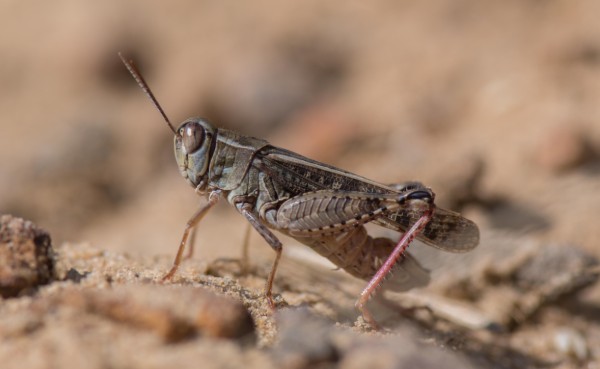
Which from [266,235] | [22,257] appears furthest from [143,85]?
[22,257]

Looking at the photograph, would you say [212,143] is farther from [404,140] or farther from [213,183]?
[404,140]

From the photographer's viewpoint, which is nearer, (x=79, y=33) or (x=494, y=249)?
(x=494, y=249)

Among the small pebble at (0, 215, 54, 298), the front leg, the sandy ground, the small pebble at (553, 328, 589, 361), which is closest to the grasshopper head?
the front leg

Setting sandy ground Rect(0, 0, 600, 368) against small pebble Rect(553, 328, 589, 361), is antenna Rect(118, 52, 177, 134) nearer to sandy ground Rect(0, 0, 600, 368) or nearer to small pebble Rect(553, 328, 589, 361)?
sandy ground Rect(0, 0, 600, 368)

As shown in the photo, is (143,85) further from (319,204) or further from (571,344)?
(571,344)

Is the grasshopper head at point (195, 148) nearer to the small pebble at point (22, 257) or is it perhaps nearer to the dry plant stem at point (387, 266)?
the dry plant stem at point (387, 266)

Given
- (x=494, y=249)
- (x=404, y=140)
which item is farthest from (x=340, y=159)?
(x=494, y=249)

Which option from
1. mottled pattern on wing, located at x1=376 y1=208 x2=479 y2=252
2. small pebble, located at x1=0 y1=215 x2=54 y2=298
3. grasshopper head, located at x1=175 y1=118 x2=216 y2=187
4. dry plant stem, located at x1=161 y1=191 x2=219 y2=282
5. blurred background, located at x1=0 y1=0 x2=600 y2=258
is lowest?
small pebble, located at x1=0 y1=215 x2=54 y2=298
